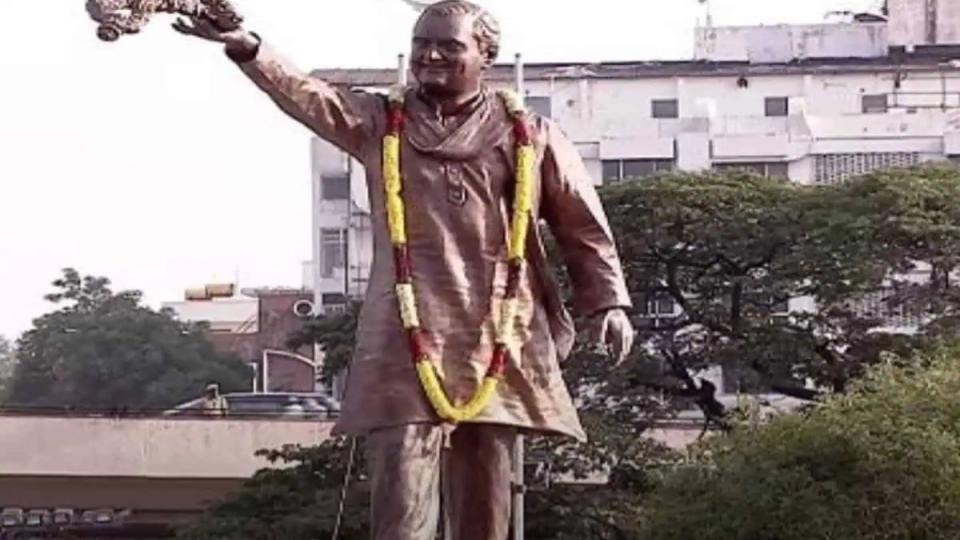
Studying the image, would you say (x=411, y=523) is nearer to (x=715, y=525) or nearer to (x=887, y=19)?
(x=715, y=525)

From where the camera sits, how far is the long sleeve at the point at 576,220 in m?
8.42

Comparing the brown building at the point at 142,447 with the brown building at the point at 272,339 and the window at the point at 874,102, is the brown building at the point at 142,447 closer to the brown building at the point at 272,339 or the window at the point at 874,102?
the brown building at the point at 272,339

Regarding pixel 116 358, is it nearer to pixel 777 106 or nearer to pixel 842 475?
pixel 777 106

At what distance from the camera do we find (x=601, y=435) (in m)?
27.8

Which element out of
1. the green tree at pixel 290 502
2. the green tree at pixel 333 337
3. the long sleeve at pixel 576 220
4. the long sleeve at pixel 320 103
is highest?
the long sleeve at pixel 320 103

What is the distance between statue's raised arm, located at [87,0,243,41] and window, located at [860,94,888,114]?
39993 millimetres

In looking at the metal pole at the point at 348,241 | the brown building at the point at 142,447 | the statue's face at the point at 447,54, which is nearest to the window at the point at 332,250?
the metal pole at the point at 348,241

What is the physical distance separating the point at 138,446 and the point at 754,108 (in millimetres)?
18948

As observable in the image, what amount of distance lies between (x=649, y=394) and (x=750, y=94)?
17.7m

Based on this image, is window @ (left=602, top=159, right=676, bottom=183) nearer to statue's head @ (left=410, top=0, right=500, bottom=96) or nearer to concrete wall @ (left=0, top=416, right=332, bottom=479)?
concrete wall @ (left=0, top=416, right=332, bottom=479)

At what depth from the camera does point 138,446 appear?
3225 cm

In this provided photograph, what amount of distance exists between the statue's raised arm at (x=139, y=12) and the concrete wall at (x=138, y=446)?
961 inches

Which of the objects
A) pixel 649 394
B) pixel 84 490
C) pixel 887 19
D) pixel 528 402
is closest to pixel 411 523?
pixel 528 402

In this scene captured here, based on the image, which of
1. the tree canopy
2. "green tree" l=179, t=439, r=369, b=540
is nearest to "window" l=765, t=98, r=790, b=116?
the tree canopy
